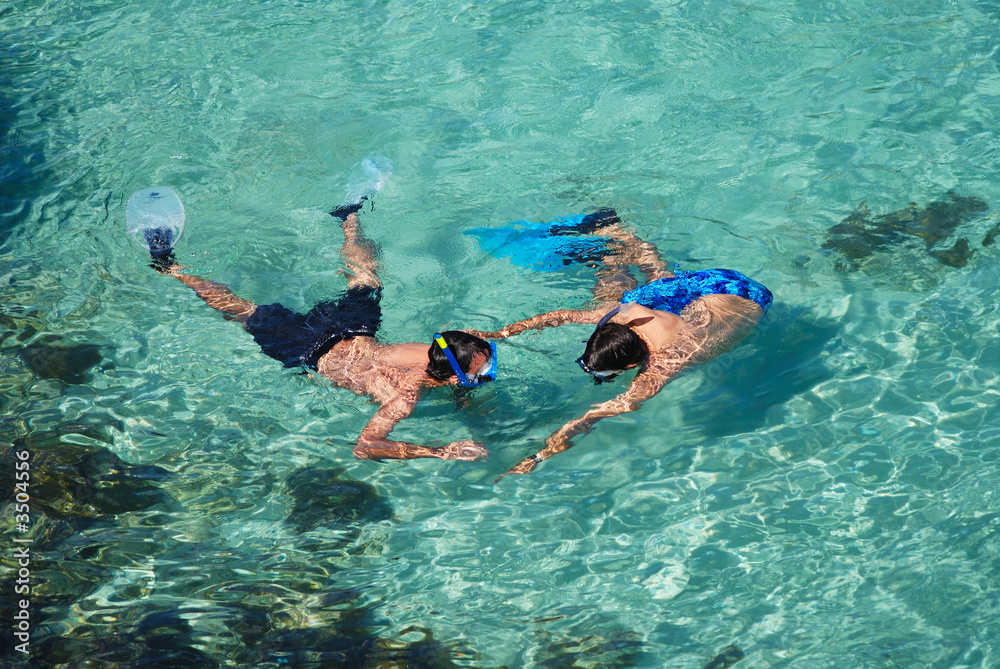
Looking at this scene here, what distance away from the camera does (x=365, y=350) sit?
19.4ft

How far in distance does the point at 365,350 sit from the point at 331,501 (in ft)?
4.10

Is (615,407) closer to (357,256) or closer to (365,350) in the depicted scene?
(365,350)

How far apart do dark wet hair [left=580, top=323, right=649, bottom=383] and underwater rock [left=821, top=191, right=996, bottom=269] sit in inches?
97.7

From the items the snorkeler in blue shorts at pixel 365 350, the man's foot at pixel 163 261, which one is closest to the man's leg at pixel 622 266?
the snorkeler in blue shorts at pixel 365 350

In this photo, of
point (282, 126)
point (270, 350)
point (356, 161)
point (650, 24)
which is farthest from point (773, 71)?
point (270, 350)

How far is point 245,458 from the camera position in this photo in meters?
5.39

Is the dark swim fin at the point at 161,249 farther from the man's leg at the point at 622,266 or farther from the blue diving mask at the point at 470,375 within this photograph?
the man's leg at the point at 622,266

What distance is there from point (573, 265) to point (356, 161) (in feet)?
9.20

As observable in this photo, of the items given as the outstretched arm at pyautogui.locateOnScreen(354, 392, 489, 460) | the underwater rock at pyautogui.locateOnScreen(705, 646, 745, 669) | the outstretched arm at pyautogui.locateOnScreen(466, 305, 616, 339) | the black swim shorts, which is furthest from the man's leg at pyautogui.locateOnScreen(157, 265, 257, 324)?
the underwater rock at pyautogui.locateOnScreen(705, 646, 745, 669)

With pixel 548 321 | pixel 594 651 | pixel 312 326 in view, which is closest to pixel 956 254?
pixel 548 321

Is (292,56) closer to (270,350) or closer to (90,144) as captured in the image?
(90,144)

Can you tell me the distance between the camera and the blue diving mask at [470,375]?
17.2ft

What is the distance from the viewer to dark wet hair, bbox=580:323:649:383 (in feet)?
16.9

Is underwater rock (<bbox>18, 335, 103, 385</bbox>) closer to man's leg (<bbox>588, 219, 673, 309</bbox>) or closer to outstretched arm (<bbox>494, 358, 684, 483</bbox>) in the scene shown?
outstretched arm (<bbox>494, 358, 684, 483</bbox>)
